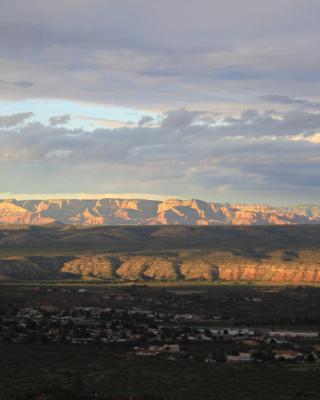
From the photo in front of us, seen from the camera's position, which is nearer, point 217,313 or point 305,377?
point 305,377

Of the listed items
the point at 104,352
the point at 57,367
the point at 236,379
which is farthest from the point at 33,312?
the point at 236,379

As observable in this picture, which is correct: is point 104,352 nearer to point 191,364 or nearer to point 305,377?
point 191,364

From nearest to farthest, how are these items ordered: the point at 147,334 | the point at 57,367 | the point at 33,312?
1. the point at 57,367
2. the point at 147,334
3. the point at 33,312

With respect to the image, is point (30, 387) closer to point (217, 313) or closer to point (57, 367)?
point (57, 367)

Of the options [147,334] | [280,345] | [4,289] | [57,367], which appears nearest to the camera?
[57,367]

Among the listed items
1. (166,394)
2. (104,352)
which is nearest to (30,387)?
(166,394)

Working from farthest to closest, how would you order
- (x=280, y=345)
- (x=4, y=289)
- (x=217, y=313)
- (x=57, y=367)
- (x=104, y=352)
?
(x=4, y=289) → (x=217, y=313) → (x=280, y=345) → (x=104, y=352) → (x=57, y=367)

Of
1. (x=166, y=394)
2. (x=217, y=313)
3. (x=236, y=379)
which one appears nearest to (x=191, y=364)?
(x=236, y=379)

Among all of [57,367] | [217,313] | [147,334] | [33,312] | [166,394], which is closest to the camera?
[166,394]

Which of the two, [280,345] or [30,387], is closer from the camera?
[30,387]
